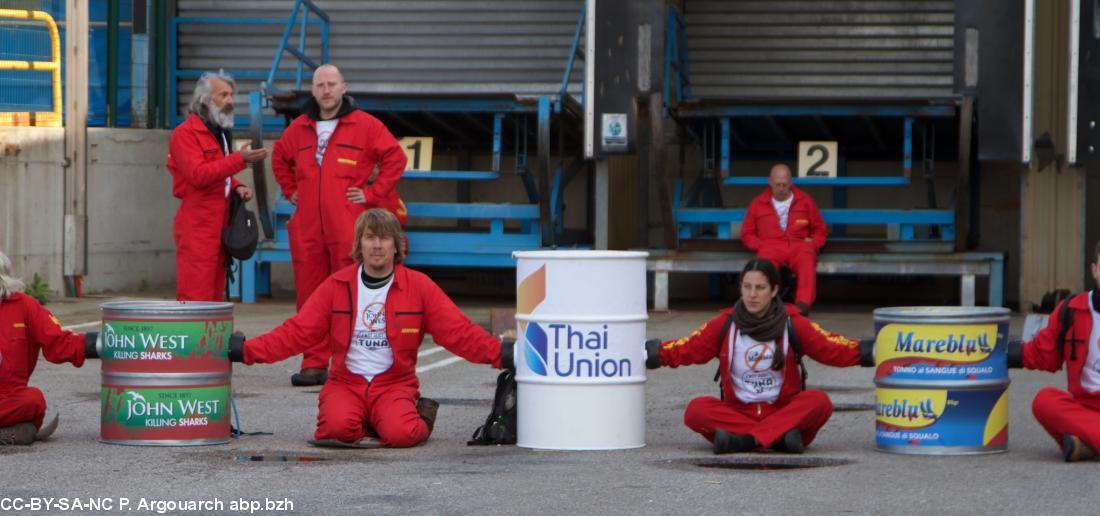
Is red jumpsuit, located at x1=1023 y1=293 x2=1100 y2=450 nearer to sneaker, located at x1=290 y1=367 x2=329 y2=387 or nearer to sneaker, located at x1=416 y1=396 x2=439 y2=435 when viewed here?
sneaker, located at x1=416 y1=396 x2=439 y2=435

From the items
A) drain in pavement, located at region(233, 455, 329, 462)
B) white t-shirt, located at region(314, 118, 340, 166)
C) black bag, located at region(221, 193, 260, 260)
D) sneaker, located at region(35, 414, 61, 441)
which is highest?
white t-shirt, located at region(314, 118, 340, 166)

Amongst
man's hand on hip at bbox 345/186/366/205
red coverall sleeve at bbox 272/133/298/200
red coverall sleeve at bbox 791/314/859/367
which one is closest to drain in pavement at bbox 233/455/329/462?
red coverall sleeve at bbox 791/314/859/367

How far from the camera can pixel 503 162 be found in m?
18.4

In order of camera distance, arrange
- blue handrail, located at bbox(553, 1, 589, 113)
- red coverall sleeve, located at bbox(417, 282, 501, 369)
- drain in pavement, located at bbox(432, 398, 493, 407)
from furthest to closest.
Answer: blue handrail, located at bbox(553, 1, 589, 113), drain in pavement, located at bbox(432, 398, 493, 407), red coverall sleeve, located at bbox(417, 282, 501, 369)

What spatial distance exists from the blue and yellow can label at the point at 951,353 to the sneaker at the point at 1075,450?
A: 41cm

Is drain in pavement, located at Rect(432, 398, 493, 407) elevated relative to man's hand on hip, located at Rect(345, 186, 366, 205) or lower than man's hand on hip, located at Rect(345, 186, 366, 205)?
lower

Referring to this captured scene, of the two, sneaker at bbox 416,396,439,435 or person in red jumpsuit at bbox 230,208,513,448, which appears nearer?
person in red jumpsuit at bbox 230,208,513,448

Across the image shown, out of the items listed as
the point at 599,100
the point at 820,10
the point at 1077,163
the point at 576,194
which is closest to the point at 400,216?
the point at 599,100

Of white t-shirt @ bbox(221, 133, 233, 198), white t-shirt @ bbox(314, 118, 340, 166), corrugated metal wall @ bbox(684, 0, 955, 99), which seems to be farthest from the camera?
corrugated metal wall @ bbox(684, 0, 955, 99)

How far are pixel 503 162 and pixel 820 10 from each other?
12.4ft

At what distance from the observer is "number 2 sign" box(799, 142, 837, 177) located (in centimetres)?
1527

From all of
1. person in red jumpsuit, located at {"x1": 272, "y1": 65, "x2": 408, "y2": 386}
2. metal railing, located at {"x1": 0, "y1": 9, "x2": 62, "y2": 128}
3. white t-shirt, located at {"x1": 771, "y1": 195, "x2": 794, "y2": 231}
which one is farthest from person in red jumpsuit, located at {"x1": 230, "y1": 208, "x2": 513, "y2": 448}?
metal railing, located at {"x1": 0, "y1": 9, "x2": 62, "y2": 128}

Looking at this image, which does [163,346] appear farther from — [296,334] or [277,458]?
[277,458]

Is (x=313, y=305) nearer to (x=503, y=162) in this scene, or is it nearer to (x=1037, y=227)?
(x=1037, y=227)
